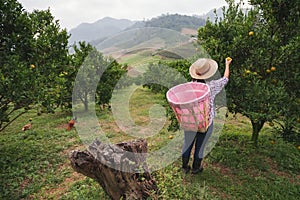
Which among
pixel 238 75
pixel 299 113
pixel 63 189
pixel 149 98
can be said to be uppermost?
pixel 238 75

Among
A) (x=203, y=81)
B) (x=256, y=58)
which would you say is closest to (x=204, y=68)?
(x=203, y=81)

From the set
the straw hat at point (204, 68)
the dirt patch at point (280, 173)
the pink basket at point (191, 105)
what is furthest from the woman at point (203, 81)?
the dirt patch at point (280, 173)

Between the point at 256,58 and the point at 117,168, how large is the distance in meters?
3.89

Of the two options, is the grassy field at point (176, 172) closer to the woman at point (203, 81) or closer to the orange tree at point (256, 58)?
the woman at point (203, 81)

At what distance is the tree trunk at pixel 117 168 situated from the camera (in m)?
3.66

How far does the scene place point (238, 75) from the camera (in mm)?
5492

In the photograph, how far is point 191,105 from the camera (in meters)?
3.86

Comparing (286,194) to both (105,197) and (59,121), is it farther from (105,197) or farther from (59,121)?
(59,121)

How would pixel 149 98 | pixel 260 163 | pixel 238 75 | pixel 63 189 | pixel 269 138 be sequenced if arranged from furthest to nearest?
1. pixel 149 98
2. pixel 269 138
3. pixel 260 163
4. pixel 238 75
5. pixel 63 189

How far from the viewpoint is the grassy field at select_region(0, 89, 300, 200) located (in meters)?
4.57

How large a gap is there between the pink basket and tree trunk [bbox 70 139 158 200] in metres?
0.98

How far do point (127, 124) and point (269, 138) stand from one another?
4828 mm

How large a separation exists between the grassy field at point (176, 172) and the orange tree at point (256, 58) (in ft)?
4.16

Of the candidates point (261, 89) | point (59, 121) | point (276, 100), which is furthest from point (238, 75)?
point (59, 121)
